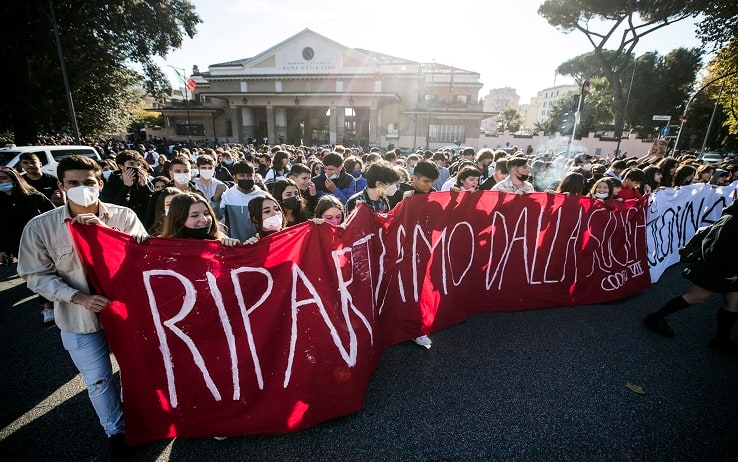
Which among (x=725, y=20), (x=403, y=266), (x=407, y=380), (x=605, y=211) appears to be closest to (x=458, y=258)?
(x=403, y=266)

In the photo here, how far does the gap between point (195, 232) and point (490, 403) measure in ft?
8.55

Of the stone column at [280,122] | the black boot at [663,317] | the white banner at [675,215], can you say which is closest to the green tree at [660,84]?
the stone column at [280,122]

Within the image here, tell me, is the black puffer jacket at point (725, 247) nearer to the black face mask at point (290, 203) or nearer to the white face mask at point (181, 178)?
the black face mask at point (290, 203)

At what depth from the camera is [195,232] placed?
7.43 feet

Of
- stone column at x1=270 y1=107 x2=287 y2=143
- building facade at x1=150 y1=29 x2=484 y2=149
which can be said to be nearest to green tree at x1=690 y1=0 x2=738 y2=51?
building facade at x1=150 y1=29 x2=484 y2=149

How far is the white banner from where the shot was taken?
498 centimetres

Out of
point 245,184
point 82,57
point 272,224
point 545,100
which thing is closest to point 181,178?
point 245,184

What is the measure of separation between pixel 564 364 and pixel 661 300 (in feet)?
8.50

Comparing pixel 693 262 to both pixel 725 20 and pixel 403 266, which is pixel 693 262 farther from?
pixel 725 20

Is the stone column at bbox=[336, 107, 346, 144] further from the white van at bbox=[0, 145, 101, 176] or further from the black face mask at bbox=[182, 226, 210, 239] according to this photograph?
the black face mask at bbox=[182, 226, 210, 239]

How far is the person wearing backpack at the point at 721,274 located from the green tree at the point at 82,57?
72.3 feet

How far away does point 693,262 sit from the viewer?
11.5ft

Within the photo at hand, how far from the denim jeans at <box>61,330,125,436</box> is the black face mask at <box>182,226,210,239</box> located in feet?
2.57

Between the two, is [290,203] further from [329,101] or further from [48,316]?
[329,101]
